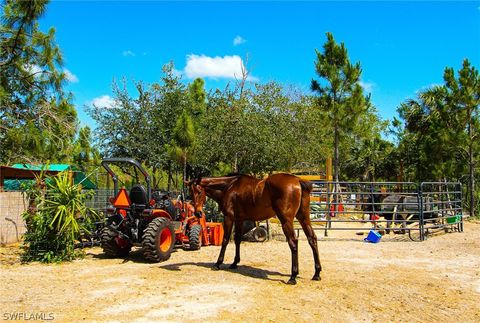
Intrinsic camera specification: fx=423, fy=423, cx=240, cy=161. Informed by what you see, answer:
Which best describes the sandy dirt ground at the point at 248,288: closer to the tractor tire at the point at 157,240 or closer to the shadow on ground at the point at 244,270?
the shadow on ground at the point at 244,270

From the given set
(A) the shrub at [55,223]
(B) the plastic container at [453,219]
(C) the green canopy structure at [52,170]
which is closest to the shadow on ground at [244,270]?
(A) the shrub at [55,223]

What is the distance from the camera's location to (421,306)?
5246 mm

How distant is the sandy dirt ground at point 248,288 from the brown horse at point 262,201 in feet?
1.83

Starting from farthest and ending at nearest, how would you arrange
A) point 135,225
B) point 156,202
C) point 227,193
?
point 156,202 < point 135,225 < point 227,193

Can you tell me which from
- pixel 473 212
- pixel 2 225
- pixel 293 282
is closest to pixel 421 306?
pixel 293 282

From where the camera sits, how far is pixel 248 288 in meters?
5.79

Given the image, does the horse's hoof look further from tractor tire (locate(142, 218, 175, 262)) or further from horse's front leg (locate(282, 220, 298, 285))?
tractor tire (locate(142, 218, 175, 262))

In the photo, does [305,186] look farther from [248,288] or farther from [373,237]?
[373,237]

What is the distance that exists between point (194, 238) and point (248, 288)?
11.2 ft

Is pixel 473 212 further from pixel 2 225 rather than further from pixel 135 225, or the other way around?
pixel 2 225

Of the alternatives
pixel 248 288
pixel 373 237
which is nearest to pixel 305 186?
pixel 248 288

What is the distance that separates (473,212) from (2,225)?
1766cm

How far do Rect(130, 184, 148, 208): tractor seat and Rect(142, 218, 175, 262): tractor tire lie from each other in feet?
1.80

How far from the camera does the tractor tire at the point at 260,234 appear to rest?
10.4 m
